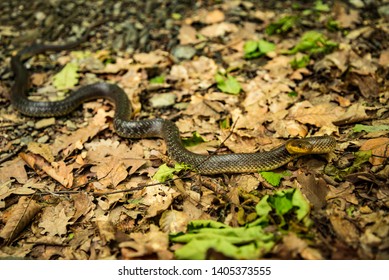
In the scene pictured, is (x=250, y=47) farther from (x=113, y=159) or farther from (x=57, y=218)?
(x=57, y=218)

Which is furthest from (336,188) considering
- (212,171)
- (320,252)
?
(212,171)

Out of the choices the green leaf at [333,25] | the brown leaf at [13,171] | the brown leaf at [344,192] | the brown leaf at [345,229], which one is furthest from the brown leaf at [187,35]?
the brown leaf at [345,229]

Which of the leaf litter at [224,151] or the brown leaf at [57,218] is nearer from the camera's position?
the leaf litter at [224,151]

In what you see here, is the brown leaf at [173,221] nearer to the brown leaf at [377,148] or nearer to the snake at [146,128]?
the snake at [146,128]

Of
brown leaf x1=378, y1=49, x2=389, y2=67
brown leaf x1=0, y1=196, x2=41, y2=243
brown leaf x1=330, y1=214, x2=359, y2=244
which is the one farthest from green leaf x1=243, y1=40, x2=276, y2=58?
brown leaf x1=0, y1=196, x2=41, y2=243

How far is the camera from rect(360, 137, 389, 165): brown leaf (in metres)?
6.13

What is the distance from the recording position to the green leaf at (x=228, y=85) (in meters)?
8.76

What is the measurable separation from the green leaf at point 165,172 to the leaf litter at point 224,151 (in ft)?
0.08

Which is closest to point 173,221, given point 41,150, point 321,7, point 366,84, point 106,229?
point 106,229

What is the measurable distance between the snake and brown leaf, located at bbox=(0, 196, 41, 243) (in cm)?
240

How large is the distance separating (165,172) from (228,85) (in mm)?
3165

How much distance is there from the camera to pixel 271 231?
5.03 metres

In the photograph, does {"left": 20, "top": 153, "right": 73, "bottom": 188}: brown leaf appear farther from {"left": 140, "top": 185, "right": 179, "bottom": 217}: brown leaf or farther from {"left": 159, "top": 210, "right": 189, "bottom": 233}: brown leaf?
{"left": 159, "top": 210, "right": 189, "bottom": 233}: brown leaf
